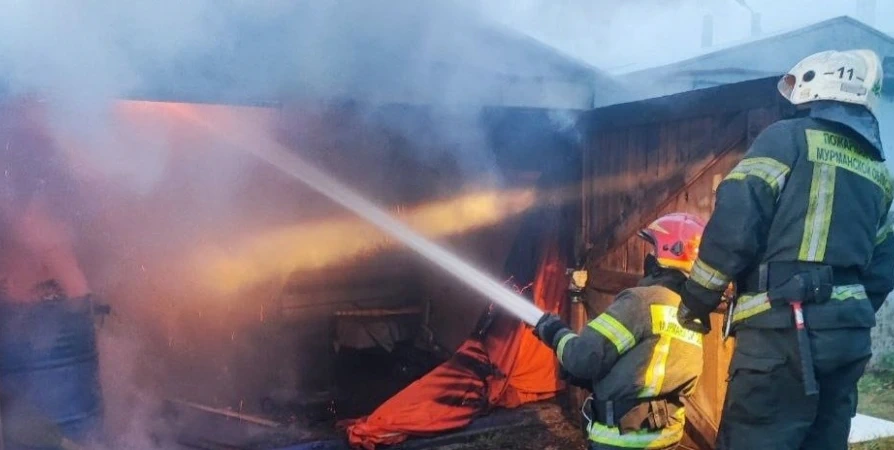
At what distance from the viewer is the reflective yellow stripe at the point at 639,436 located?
3016 mm

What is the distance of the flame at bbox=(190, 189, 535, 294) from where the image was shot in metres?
6.79

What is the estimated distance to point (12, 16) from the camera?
136 inches

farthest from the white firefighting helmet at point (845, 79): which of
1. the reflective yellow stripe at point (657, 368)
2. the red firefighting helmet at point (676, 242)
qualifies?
the reflective yellow stripe at point (657, 368)

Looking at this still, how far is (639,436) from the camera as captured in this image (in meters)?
3.01

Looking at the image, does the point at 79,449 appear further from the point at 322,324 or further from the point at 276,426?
the point at 322,324

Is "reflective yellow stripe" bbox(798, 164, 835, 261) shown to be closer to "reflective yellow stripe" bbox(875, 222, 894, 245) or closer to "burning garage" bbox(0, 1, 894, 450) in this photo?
"reflective yellow stripe" bbox(875, 222, 894, 245)

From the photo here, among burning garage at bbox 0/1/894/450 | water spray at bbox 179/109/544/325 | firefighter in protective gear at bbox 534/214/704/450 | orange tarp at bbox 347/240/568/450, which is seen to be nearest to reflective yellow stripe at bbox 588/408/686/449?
firefighter in protective gear at bbox 534/214/704/450

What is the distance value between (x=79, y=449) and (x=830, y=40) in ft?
45.9

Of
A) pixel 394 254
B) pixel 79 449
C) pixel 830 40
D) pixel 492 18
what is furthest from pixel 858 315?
pixel 830 40

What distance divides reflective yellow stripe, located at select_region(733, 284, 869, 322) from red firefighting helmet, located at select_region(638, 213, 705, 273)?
30 centimetres

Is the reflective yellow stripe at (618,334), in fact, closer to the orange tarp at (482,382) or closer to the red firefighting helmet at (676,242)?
the red firefighting helmet at (676,242)

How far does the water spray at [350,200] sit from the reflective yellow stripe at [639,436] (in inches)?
129

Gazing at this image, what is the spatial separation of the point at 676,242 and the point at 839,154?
76 cm

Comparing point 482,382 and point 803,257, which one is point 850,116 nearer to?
point 803,257
